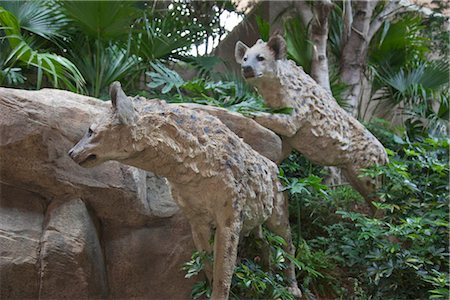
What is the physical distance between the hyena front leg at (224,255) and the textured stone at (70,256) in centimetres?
87

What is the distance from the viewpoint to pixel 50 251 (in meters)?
3.15

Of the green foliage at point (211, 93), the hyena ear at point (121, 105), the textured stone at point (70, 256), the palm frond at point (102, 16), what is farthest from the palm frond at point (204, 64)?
the hyena ear at point (121, 105)

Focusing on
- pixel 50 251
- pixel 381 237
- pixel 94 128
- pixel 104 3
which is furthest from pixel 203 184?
pixel 104 3

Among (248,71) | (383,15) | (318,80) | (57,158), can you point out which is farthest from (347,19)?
(57,158)

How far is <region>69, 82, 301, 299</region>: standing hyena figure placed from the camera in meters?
2.51

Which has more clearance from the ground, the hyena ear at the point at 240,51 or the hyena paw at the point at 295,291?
the hyena ear at the point at 240,51

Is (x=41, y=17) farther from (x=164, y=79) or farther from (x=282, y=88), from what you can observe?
(x=282, y=88)

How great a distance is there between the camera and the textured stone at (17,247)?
3.09 meters

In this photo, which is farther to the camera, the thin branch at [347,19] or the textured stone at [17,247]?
the thin branch at [347,19]

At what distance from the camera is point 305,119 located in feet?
13.8

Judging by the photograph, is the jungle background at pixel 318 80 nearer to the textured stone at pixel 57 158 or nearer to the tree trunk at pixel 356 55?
the tree trunk at pixel 356 55

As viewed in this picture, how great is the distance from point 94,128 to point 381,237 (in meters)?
2.58

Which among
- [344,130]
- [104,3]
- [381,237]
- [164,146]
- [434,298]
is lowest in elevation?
[434,298]

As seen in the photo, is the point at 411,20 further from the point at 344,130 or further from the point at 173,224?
the point at 173,224
